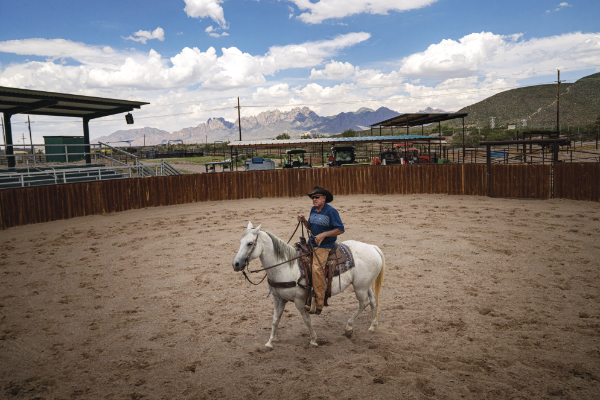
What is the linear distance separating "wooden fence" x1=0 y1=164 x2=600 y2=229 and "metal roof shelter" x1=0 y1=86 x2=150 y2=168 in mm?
5349

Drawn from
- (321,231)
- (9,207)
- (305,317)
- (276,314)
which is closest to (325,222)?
(321,231)

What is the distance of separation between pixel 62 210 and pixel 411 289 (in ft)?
53.4

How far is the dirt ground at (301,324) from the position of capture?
4816 mm

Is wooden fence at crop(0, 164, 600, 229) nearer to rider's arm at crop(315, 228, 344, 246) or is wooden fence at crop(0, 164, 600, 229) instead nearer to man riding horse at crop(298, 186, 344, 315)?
man riding horse at crop(298, 186, 344, 315)

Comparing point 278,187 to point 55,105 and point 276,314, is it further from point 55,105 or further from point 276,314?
point 276,314

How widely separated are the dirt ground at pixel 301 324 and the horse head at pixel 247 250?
1566 mm

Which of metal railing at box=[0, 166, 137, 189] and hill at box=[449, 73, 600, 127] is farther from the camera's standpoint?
hill at box=[449, 73, 600, 127]

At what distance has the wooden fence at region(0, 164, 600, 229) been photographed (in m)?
16.4

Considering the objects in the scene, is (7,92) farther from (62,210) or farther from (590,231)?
(590,231)

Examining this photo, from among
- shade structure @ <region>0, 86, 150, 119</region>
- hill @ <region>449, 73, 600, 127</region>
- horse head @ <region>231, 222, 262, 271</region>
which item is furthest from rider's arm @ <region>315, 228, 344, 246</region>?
hill @ <region>449, 73, 600, 127</region>

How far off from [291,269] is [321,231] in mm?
787

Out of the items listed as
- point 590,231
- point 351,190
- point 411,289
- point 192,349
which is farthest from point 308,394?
point 351,190

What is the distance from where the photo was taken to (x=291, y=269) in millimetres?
5547

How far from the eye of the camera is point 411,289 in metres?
7.89
